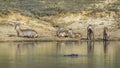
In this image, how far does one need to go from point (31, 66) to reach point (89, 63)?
11.2 feet

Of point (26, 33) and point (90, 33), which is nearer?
point (90, 33)

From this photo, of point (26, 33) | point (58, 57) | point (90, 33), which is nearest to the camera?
point (58, 57)

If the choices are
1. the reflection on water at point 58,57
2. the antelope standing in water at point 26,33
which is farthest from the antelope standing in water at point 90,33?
the reflection on water at point 58,57

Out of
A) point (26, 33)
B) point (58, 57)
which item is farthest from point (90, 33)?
point (58, 57)

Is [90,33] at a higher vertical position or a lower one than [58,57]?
higher

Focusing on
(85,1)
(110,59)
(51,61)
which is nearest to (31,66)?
(51,61)

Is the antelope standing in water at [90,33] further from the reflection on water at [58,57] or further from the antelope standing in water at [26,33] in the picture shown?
the reflection on water at [58,57]

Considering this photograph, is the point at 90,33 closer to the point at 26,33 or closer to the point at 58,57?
the point at 26,33

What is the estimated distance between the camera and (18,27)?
58.4 meters

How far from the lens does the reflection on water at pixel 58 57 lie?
3381 cm

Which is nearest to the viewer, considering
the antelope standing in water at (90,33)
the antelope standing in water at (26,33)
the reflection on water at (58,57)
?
the reflection on water at (58,57)

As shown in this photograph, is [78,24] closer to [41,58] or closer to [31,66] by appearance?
[41,58]

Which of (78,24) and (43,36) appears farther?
(78,24)

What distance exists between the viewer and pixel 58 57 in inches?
1505
